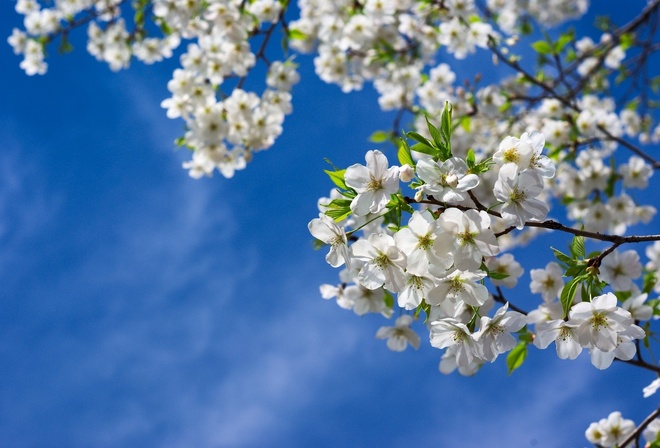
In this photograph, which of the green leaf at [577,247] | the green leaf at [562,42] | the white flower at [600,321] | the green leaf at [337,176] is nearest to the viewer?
the white flower at [600,321]

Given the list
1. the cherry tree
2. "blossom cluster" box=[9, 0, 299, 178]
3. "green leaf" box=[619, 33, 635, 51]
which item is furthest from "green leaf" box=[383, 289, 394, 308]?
→ "green leaf" box=[619, 33, 635, 51]

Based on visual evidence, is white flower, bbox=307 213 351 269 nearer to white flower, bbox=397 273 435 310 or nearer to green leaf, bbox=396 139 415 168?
white flower, bbox=397 273 435 310

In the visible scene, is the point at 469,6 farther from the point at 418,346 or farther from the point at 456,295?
the point at 456,295

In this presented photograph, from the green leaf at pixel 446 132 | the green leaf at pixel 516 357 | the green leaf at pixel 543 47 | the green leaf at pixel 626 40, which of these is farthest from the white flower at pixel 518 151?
the green leaf at pixel 626 40

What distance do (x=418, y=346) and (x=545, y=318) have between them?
710 mm

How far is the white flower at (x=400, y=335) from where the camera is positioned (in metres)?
2.75

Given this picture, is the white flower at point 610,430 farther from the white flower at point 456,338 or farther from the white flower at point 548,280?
the white flower at point 456,338

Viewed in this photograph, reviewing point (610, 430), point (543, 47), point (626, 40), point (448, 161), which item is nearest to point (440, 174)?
point (448, 161)

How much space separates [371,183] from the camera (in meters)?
1.63

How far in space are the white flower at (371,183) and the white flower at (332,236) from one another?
107 mm

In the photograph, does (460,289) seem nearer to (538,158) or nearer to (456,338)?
(456,338)

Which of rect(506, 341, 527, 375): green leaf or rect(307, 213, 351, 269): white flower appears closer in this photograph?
rect(307, 213, 351, 269): white flower

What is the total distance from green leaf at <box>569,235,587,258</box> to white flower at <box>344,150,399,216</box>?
0.60 m

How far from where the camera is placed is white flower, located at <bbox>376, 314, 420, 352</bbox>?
2.75 metres
